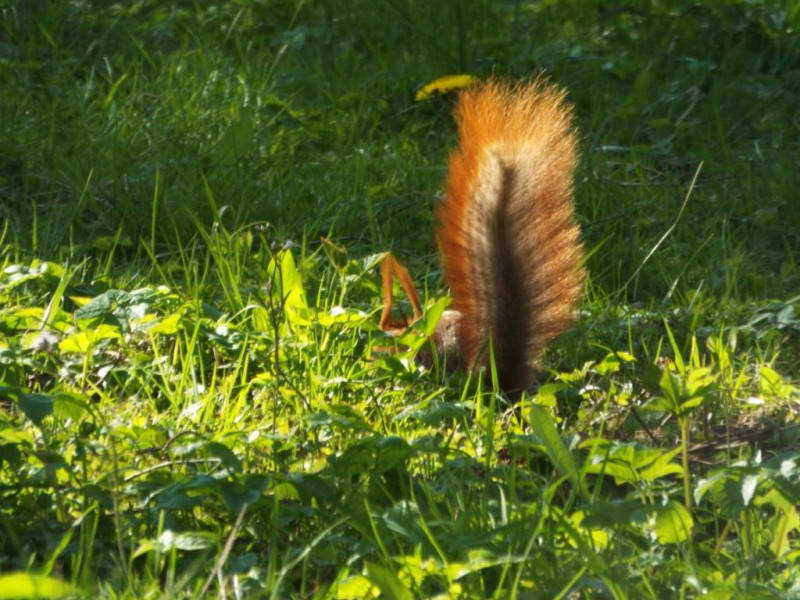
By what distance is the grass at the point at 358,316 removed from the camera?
6.71 ft

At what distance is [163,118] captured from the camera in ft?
14.3

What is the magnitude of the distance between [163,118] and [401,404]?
190 centimetres

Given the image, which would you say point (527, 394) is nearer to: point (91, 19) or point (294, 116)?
point (294, 116)

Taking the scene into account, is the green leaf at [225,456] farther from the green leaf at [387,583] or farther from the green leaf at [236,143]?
the green leaf at [236,143]

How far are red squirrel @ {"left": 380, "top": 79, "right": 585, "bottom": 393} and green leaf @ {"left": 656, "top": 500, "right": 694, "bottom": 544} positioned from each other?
0.81 meters

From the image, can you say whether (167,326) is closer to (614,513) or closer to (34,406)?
(34,406)

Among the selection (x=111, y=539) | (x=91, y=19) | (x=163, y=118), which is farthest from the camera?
(x=91, y=19)

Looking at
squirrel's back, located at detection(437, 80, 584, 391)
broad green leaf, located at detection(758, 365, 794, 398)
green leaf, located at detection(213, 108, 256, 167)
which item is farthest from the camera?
green leaf, located at detection(213, 108, 256, 167)

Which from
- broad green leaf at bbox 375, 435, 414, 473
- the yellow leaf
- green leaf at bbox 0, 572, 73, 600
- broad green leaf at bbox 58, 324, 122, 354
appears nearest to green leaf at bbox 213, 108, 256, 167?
the yellow leaf

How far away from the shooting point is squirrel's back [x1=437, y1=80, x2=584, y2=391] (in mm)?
2680

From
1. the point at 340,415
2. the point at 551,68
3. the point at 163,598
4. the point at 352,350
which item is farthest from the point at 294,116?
the point at 163,598

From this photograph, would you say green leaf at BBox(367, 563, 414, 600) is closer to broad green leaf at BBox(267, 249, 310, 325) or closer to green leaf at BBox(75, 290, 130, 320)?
broad green leaf at BBox(267, 249, 310, 325)

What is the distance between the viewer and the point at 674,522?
6.55 feet

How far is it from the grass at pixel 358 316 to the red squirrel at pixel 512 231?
14 centimetres
